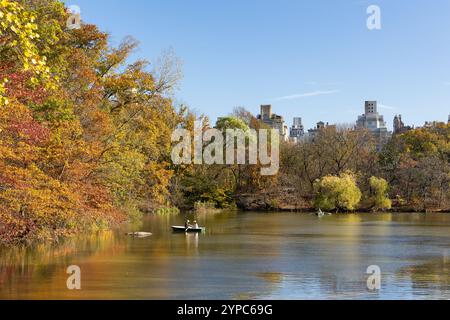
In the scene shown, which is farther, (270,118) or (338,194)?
(270,118)

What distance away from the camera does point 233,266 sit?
742 inches

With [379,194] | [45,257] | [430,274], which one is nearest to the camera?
[430,274]

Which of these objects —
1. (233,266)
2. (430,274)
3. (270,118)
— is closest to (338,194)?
(430,274)

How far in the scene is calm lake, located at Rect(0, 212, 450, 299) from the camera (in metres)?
14.6

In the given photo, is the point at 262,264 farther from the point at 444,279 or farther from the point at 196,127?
the point at 196,127

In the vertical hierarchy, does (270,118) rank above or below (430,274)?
above

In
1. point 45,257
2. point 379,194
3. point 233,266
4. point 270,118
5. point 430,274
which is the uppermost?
point 270,118

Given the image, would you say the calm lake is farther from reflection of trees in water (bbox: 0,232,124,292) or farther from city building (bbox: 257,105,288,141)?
city building (bbox: 257,105,288,141)

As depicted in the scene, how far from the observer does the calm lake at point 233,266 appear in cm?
1460

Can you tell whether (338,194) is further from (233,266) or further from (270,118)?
(270,118)

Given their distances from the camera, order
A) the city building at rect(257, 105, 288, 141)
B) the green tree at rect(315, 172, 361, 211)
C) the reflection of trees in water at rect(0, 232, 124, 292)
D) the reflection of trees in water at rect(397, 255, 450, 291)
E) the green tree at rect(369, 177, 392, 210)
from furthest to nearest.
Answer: the city building at rect(257, 105, 288, 141), the green tree at rect(369, 177, 392, 210), the green tree at rect(315, 172, 361, 211), the reflection of trees in water at rect(0, 232, 124, 292), the reflection of trees in water at rect(397, 255, 450, 291)

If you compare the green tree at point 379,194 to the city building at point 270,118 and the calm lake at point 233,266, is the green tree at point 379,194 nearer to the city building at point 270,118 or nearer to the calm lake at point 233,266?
the calm lake at point 233,266

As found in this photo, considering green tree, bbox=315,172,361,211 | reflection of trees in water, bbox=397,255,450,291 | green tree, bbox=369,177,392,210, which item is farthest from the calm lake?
green tree, bbox=369,177,392,210

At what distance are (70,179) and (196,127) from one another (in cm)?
2760
